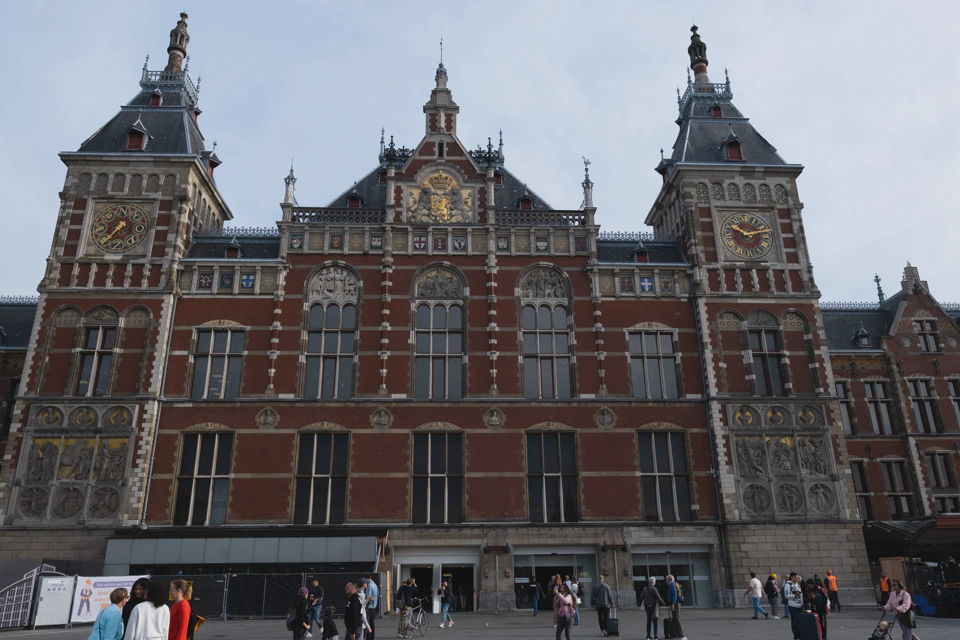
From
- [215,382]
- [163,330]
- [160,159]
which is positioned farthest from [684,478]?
[160,159]

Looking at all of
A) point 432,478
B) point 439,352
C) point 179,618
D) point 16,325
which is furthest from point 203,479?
point 179,618

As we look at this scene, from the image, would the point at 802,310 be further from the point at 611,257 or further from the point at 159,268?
the point at 159,268

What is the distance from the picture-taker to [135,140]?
33.3m

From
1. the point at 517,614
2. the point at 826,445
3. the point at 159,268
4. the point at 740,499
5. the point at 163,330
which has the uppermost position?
the point at 159,268

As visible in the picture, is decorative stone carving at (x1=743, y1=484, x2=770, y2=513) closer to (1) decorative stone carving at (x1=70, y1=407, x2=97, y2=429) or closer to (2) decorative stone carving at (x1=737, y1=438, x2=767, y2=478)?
(2) decorative stone carving at (x1=737, y1=438, x2=767, y2=478)

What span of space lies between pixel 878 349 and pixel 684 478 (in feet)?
53.3

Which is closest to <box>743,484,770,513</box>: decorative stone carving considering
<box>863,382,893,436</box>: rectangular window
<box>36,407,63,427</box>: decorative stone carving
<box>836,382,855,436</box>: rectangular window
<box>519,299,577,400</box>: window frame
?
<box>519,299,577,400</box>: window frame

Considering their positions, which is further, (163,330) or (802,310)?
(802,310)

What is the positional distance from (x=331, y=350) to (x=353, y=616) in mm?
17162

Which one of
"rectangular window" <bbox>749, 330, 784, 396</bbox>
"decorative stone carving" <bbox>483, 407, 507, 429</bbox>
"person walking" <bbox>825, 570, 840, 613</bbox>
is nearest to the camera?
"person walking" <bbox>825, 570, 840, 613</bbox>

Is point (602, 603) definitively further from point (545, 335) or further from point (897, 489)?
point (897, 489)

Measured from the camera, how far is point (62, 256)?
30.6m

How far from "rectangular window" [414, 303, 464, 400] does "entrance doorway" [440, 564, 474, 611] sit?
6.67m

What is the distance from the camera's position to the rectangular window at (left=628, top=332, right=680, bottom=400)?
30453mm
